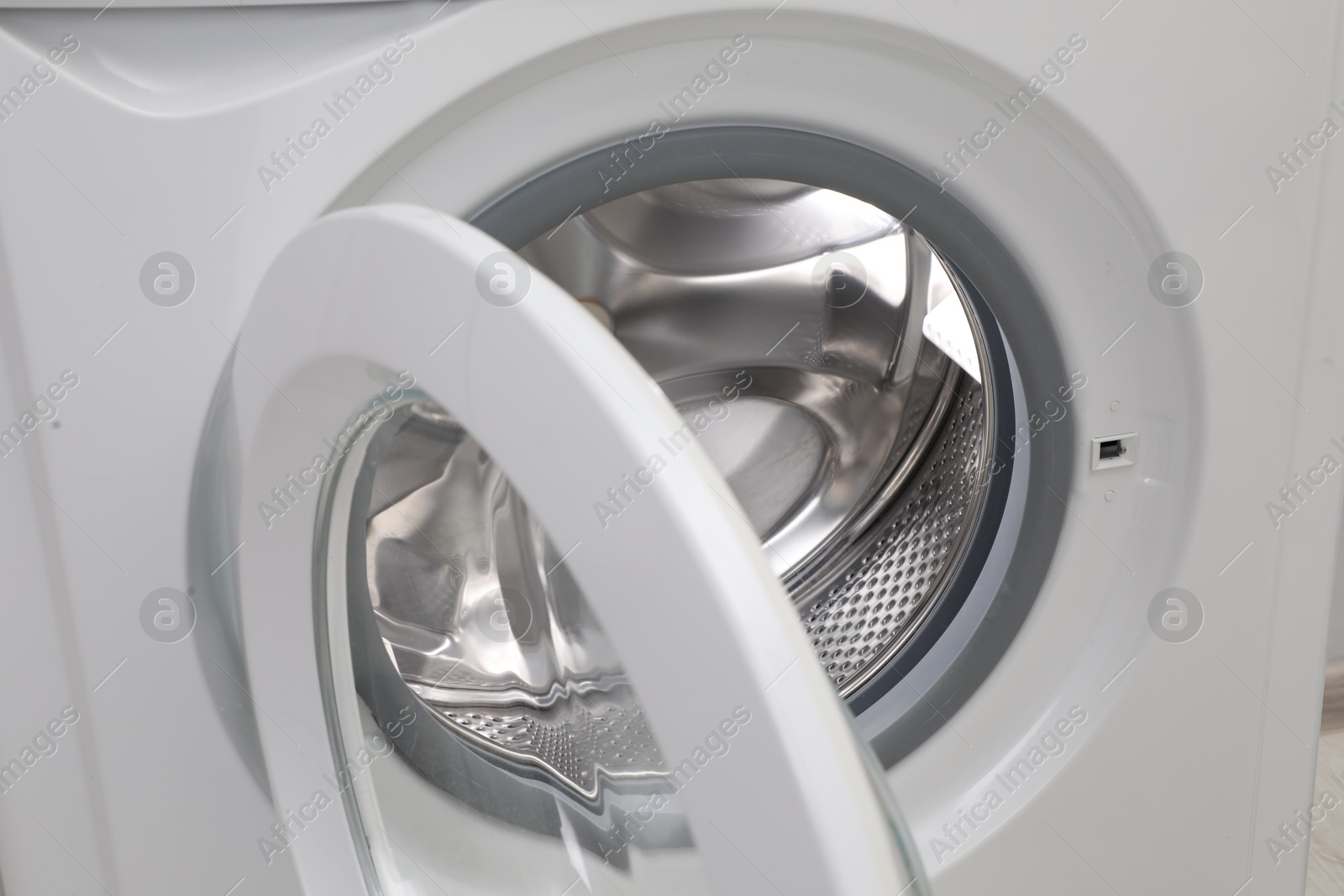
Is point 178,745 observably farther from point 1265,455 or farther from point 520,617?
point 1265,455

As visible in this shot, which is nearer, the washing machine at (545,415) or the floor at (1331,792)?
the washing machine at (545,415)

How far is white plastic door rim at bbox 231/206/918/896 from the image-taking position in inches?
9.0

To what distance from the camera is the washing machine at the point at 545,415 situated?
45 centimetres

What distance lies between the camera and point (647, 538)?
0.80ft

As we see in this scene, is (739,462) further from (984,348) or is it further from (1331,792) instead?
(1331,792)

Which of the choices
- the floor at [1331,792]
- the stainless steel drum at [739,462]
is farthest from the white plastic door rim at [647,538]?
the floor at [1331,792]

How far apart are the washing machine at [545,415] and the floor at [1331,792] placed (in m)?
0.39

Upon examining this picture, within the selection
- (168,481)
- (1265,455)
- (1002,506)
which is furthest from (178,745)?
(1265,455)

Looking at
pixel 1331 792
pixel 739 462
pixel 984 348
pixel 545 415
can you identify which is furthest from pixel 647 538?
pixel 1331 792

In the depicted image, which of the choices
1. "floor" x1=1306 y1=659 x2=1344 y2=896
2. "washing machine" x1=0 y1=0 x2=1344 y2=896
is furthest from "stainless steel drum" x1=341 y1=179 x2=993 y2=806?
"floor" x1=1306 y1=659 x2=1344 y2=896

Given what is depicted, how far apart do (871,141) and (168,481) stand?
1.34 feet

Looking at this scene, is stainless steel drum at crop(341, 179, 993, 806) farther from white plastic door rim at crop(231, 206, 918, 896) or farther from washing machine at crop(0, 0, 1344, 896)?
white plastic door rim at crop(231, 206, 918, 896)

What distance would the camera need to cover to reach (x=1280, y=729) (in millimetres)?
697

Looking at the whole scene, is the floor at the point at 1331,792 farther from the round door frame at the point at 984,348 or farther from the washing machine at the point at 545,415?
the round door frame at the point at 984,348
